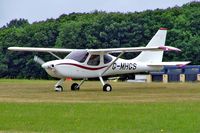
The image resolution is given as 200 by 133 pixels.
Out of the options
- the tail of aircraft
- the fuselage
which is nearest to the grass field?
the fuselage

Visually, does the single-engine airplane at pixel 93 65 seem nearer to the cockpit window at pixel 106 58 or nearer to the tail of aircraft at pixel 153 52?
the cockpit window at pixel 106 58

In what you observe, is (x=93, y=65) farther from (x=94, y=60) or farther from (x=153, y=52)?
(x=153, y=52)

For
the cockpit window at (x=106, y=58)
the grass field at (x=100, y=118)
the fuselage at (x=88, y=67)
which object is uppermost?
the cockpit window at (x=106, y=58)

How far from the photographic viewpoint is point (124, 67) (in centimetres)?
3897

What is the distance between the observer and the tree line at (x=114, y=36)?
309 feet

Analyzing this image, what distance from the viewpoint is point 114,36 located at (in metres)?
101

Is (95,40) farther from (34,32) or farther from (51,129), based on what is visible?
(51,129)

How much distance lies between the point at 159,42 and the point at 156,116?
23.9 m

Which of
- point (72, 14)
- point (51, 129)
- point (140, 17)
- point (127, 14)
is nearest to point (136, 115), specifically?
point (51, 129)

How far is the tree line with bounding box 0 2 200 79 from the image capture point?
94.2 m

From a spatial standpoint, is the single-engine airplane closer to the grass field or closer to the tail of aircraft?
the tail of aircraft

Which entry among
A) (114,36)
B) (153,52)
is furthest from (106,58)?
(114,36)

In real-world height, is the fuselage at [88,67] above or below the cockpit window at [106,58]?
below

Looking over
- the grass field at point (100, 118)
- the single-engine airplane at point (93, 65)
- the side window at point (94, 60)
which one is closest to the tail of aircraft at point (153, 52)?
the single-engine airplane at point (93, 65)
